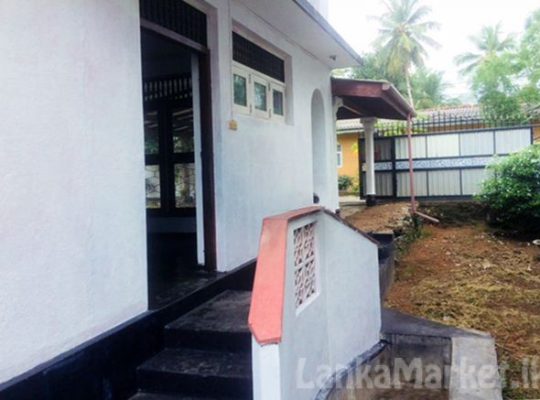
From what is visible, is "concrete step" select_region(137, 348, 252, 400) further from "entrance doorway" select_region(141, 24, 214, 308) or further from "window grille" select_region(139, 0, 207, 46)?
"window grille" select_region(139, 0, 207, 46)

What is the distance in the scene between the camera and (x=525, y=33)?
17203 mm

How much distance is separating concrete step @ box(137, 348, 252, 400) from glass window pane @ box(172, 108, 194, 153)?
3868 millimetres

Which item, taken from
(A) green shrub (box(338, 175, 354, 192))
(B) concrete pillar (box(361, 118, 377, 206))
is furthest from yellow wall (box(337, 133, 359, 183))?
(B) concrete pillar (box(361, 118, 377, 206))

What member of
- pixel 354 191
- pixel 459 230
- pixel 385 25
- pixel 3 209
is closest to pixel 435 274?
pixel 459 230

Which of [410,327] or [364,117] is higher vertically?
[364,117]

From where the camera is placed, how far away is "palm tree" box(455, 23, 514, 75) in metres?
29.8

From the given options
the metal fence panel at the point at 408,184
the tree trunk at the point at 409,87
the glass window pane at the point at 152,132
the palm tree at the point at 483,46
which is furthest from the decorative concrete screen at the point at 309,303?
the tree trunk at the point at 409,87

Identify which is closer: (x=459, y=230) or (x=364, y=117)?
(x=459, y=230)

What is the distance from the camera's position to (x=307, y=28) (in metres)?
6.68

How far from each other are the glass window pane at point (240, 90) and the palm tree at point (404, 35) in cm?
2922

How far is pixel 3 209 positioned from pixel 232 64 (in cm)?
349

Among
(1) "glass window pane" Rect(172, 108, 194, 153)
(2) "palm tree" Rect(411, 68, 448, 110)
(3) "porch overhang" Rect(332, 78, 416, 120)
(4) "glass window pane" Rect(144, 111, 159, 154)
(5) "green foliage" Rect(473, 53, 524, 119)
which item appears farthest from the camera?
(2) "palm tree" Rect(411, 68, 448, 110)

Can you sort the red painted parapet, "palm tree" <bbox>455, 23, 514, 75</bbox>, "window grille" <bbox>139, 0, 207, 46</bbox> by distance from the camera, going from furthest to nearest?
1. "palm tree" <bbox>455, 23, 514, 75</bbox>
2. "window grille" <bbox>139, 0, 207, 46</bbox>
3. the red painted parapet

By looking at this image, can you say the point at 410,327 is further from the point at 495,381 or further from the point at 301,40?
the point at 301,40
